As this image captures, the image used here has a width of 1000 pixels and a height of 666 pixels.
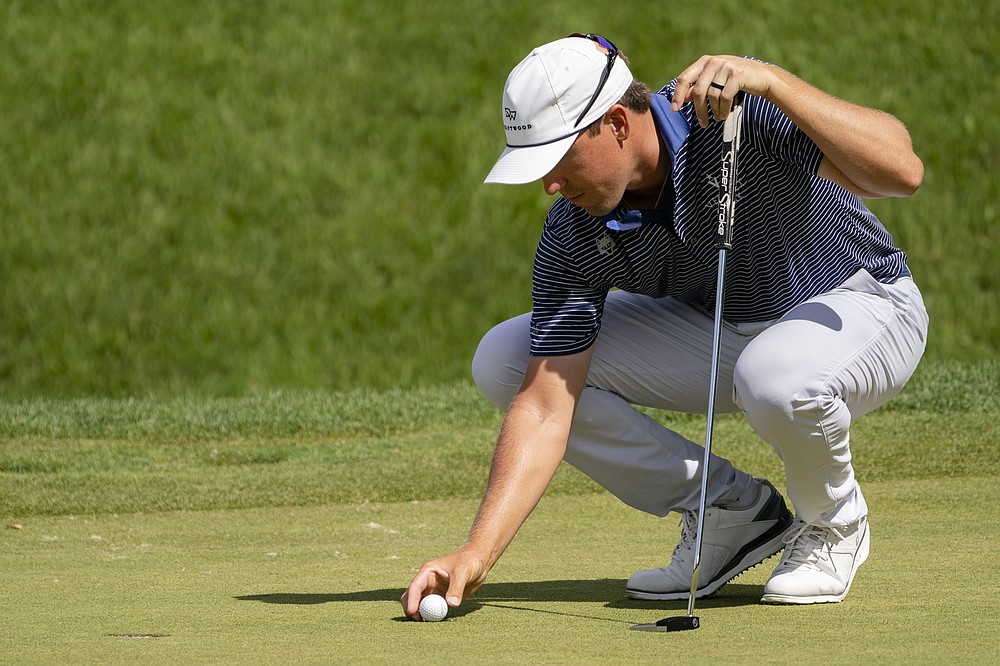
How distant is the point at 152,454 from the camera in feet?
19.4

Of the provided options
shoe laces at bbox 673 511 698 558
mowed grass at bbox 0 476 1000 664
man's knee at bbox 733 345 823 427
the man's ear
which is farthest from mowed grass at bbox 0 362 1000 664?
the man's ear

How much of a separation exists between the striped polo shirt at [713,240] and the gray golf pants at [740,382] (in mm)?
86

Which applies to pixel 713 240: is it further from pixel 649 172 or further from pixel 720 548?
pixel 720 548

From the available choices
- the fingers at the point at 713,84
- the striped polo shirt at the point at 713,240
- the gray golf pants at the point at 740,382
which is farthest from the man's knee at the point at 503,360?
the fingers at the point at 713,84

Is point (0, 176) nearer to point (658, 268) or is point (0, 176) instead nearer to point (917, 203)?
point (917, 203)

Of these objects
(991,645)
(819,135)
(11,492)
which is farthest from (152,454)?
(991,645)

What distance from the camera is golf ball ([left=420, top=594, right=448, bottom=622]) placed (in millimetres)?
2588

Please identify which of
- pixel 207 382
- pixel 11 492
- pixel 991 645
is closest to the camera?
pixel 991 645

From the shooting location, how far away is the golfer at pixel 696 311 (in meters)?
2.67

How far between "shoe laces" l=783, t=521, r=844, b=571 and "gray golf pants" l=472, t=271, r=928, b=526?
30 mm

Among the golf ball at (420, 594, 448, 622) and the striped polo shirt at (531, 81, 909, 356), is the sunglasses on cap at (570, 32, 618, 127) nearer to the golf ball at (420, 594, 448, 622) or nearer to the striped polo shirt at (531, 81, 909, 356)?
the striped polo shirt at (531, 81, 909, 356)

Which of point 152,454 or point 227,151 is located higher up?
point 227,151

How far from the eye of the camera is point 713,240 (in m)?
2.89

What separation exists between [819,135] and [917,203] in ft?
25.2
